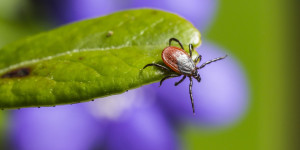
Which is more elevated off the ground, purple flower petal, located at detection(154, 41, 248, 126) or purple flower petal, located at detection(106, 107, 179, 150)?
purple flower petal, located at detection(154, 41, 248, 126)

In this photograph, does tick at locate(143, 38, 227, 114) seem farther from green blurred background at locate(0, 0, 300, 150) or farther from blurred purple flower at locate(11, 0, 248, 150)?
green blurred background at locate(0, 0, 300, 150)

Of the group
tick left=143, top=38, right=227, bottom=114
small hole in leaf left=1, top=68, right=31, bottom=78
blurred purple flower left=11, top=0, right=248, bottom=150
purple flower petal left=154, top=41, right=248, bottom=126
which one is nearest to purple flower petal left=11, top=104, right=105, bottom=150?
blurred purple flower left=11, top=0, right=248, bottom=150

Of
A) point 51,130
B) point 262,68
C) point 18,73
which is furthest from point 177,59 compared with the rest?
point 262,68

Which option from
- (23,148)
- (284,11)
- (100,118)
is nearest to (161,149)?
(100,118)

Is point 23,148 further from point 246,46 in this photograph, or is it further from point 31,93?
point 246,46

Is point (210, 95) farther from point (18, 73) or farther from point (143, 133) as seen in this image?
point (18, 73)

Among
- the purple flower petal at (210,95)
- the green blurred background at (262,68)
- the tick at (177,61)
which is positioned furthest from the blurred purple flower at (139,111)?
the tick at (177,61)
